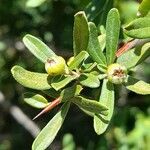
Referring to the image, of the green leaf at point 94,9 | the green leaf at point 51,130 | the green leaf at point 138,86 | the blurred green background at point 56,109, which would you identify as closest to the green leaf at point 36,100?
the green leaf at point 51,130

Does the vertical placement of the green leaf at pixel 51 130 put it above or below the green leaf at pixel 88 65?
below

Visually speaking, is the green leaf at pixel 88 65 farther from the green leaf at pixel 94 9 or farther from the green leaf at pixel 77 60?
the green leaf at pixel 94 9

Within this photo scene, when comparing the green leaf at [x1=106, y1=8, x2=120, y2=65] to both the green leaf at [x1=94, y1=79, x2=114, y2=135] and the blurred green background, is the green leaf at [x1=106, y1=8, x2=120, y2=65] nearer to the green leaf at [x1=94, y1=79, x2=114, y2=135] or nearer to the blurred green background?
the green leaf at [x1=94, y1=79, x2=114, y2=135]

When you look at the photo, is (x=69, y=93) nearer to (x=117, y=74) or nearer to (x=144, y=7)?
(x=117, y=74)

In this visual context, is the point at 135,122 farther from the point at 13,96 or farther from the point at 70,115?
the point at 13,96

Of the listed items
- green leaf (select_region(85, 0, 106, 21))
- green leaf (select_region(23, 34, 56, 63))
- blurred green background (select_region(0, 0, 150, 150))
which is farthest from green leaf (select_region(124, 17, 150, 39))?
blurred green background (select_region(0, 0, 150, 150))

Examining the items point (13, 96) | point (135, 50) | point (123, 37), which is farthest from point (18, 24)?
point (135, 50)
